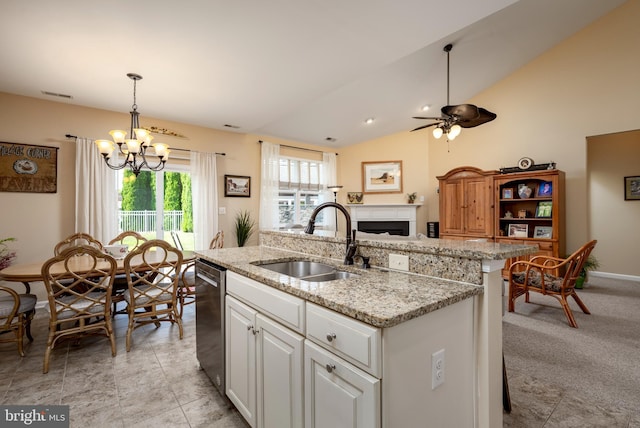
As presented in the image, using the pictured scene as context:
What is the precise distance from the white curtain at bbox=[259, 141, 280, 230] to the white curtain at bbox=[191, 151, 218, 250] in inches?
39.2

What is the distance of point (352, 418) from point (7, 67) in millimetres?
4420

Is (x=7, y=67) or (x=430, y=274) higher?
(x=7, y=67)

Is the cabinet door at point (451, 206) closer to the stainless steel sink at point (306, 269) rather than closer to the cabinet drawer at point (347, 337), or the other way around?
the stainless steel sink at point (306, 269)

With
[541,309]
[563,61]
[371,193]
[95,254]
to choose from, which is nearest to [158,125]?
[95,254]

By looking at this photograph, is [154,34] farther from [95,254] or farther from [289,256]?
[289,256]

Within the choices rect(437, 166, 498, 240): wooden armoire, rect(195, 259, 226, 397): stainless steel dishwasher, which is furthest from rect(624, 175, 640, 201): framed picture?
rect(195, 259, 226, 397): stainless steel dishwasher

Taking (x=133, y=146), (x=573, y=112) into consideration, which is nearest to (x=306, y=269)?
(x=133, y=146)

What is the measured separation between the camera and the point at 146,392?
1.98 m

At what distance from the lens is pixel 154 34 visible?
2516 mm

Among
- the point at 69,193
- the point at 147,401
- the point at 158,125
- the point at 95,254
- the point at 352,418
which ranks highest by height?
the point at 158,125

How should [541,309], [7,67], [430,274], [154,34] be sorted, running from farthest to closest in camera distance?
[541,309]
[7,67]
[154,34]
[430,274]

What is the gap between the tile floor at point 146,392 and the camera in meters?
1.71

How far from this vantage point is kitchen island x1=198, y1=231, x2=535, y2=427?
917 millimetres

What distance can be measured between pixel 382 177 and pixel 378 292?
5764mm
